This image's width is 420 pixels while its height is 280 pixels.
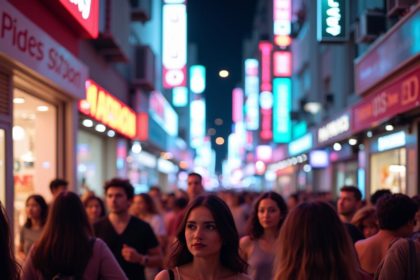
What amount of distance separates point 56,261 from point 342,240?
1.87 metres

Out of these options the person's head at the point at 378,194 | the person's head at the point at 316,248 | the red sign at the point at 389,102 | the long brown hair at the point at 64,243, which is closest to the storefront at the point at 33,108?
the long brown hair at the point at 64,243

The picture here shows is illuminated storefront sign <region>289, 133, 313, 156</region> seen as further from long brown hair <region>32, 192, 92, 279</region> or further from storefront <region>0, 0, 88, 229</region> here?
long brown hair <region>32, 192, 92, 279</region>

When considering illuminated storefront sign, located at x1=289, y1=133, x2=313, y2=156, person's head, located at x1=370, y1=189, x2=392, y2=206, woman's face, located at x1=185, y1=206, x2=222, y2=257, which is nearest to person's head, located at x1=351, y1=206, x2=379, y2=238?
person's head, located at x1=370, y1=189, x2=392, y2=206

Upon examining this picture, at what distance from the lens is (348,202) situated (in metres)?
8.20

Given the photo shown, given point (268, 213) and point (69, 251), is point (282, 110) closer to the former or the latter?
point (268, 213)

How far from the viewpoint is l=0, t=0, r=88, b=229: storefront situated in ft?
27.9

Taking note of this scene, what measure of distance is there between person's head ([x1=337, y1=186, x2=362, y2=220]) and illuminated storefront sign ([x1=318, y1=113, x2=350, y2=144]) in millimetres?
8727

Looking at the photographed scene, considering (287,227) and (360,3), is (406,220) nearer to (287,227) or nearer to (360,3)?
(287,227)

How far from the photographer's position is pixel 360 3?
18.1m

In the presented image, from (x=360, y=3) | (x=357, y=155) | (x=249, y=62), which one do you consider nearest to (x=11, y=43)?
(x=360, y=3)

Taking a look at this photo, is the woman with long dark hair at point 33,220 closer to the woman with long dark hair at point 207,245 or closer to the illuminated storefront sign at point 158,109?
the woman with long dark hair at point 207,245

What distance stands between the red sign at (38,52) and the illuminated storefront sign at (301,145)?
13.9m

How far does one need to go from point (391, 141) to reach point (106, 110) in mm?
6578

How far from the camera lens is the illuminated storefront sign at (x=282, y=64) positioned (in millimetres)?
33594
